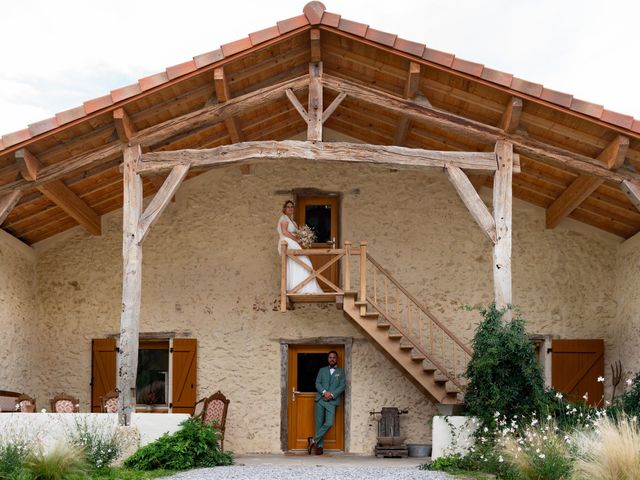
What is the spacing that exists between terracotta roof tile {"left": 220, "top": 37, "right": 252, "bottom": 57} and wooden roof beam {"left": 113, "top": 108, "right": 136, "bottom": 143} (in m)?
1.49

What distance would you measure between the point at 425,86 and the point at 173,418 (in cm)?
526

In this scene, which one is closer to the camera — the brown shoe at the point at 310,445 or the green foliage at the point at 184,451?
the green foliage at the point at 184,451

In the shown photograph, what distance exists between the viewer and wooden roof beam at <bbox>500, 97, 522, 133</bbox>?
12.2 m

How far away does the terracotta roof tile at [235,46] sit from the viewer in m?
12.2

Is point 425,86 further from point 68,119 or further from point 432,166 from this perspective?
point 68,119

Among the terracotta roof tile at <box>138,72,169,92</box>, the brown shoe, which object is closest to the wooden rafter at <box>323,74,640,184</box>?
the terracotta roof tile at <box>138,72,169,92</box>

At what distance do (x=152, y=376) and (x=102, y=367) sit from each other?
781 millimetres

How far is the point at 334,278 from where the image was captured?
51.4 feet

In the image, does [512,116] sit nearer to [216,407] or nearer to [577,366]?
[577,366]

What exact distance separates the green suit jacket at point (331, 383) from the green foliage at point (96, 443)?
4.12 metres

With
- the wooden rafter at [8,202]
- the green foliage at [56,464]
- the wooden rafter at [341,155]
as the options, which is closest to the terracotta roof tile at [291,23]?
the wooden rafter at [341,155]

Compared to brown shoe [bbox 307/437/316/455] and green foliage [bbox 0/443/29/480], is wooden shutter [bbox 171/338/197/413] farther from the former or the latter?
green foliage [bbox 0/443/29/480]

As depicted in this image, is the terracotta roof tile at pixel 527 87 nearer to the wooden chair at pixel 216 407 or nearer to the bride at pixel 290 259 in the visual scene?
the bride at pixel 290 259

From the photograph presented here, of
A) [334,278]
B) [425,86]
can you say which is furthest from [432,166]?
[334,278]
